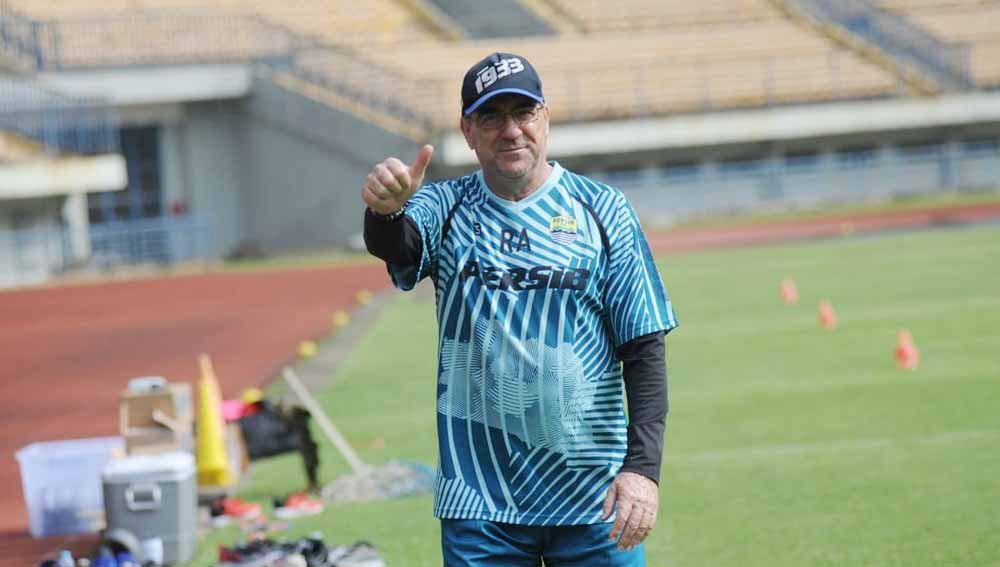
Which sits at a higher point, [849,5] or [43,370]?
[849,5]

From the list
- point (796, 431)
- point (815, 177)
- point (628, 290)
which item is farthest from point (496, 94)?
point (815, 177)

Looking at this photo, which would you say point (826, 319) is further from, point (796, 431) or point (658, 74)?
point (658, 74)

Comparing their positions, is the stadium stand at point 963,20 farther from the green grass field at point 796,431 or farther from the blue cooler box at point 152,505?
the blue cooler box at point 152,505

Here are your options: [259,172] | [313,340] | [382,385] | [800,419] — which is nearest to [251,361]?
[313,340]

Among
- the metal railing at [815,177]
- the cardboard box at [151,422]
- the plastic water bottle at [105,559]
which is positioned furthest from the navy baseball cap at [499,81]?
the metal railing at [815,177]

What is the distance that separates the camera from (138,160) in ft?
129

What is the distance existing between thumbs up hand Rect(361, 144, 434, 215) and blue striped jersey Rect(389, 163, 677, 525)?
0.16 m

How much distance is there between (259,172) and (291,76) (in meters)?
2.46

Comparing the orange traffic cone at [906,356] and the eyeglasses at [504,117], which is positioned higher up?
the eyeglasses at [504,117]

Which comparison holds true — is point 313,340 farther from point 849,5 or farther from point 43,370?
point 849,5

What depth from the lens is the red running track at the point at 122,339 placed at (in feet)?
46.7

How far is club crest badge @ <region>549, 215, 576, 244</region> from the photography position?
441 cm

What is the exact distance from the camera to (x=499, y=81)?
4.29m

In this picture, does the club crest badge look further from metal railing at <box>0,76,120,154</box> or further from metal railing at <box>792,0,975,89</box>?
metal railing at <box>792,0,975,89</box>
